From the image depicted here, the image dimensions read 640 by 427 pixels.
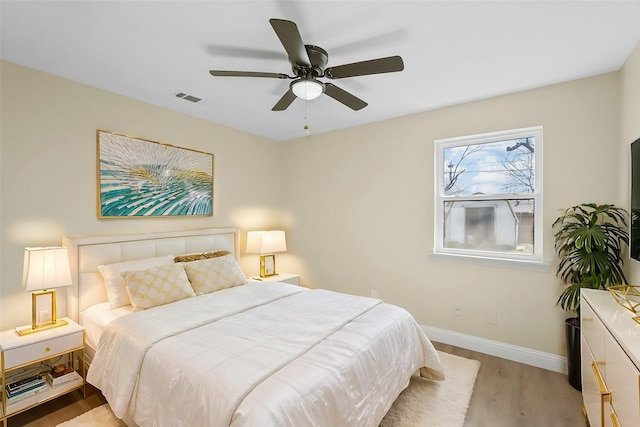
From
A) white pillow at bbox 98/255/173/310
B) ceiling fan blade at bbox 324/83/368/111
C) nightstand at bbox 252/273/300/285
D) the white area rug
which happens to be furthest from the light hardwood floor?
ceiling fan blade at bbox 324/83/368/111

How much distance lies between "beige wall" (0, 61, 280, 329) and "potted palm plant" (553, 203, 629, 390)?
12.4 ft

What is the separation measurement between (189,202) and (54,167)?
1.25 metres

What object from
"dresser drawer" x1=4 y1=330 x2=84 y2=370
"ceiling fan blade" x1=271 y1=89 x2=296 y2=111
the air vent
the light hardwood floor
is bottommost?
the light hardwood floor

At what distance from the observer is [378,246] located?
3.81m

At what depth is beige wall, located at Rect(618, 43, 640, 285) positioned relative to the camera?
2098 mm

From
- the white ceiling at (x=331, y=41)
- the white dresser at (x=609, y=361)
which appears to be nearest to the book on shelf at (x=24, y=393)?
the white ceiling at (x=331, y=41)

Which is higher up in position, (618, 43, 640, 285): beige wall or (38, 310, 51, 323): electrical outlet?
(618, 43, 640, 285): beige wall

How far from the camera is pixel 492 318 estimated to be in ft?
10.1

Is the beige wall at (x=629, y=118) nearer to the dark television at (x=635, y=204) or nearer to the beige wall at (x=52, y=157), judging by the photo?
the dark television at (x=635, y=204)

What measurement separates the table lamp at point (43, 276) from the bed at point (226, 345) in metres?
0.24

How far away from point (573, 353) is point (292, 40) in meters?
3.15

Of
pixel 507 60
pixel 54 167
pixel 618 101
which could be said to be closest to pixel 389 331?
pixel 507 60

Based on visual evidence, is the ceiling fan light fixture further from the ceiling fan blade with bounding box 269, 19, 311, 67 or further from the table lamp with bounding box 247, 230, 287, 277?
the table lamp with bounding box 247, 230, 287, 277

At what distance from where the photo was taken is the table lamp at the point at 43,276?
7.18ft
